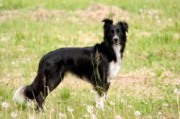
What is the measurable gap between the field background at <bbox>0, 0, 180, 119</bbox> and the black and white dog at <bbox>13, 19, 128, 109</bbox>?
207 millimetres

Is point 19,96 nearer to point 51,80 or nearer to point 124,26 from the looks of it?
point 51,80

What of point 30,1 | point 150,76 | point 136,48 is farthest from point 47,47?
point 30,1

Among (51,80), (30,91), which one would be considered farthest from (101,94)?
(30,91)

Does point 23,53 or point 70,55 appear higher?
point 70,55

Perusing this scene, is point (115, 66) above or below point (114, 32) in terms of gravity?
below

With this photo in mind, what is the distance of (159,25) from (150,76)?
6495mm

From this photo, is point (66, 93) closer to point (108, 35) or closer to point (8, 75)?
point (108, 35)

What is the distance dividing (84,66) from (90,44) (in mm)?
5685

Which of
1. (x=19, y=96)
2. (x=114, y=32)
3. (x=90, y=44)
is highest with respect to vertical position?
(x=114, y=32)

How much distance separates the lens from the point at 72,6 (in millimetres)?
19281

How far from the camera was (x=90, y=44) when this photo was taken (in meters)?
13.5

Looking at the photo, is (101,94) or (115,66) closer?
(101,94)

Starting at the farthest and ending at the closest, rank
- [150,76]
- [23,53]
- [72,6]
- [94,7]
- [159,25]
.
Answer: [72,6]
[94,7]
[159,25]
[23,53]
[150,76]

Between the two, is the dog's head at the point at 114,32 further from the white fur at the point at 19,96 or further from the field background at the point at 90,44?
the white fur at the point at 19,96
